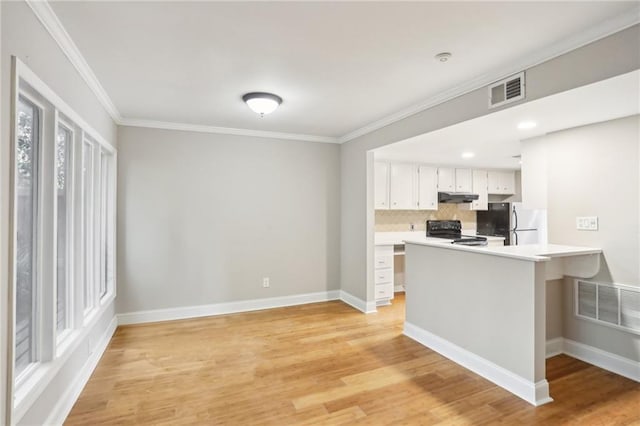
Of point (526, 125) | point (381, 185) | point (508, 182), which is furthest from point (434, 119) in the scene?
point (508, 182)

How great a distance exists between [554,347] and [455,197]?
3076mm

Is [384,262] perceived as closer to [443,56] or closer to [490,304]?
[490,304]

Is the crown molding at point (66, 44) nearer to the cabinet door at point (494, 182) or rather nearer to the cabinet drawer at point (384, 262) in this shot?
the cabinet drawer at point (384, 262)

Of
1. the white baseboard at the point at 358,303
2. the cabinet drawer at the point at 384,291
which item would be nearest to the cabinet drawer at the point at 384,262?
the cabinet drawer at the point at 384,291

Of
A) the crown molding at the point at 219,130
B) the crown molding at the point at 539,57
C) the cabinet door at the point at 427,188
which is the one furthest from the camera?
the cabinet door at the point at 427,188

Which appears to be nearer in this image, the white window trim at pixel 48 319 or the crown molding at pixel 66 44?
the white window trim at pixel 48 319

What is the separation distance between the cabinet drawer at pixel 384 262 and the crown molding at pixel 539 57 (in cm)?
207

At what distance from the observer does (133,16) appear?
1879mm

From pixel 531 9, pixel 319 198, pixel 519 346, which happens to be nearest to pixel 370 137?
pixel 319 198

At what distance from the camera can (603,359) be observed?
2.89m

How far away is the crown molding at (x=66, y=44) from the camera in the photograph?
69.3 inches

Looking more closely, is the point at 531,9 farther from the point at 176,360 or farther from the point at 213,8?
the point at 176,360

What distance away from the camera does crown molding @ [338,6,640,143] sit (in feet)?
6.13

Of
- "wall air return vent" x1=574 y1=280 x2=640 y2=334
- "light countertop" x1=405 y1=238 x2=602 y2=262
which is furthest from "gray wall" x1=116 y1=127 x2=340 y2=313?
"wall air return vent" x1=574 y1=280 x2=640 y2=334
